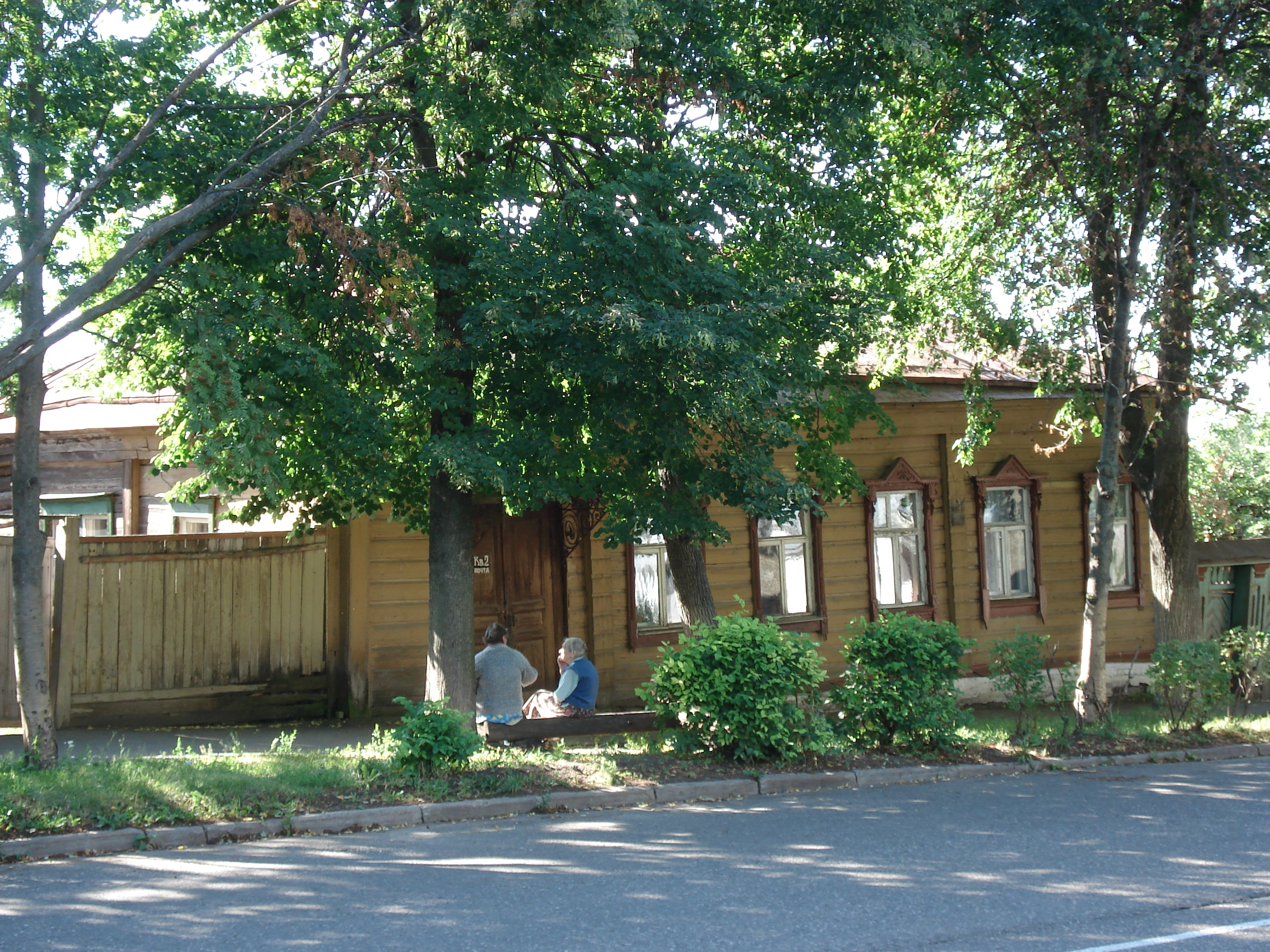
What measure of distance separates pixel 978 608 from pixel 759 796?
829 centimetres

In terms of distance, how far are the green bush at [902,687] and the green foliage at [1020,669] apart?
70 cm

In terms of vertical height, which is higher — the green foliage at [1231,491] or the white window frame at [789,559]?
the green foliage at [1231,491]

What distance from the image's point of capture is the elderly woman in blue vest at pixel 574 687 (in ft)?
33.9

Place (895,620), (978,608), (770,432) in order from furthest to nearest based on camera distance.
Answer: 1. (978,608)
2. (895,620)
3. (770,432)

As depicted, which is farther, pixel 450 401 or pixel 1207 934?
pixel 450 401

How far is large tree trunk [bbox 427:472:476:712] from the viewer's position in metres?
9.56

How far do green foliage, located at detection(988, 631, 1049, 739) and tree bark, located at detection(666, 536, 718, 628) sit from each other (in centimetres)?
285

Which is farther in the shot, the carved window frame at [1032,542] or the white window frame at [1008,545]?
the white window frame at [1008,545]

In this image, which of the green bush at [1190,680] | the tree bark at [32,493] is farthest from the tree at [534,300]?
the green bush at [1190,680]

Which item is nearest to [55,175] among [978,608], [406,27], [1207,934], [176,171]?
[176,171]

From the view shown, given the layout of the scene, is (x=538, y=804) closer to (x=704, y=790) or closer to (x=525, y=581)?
(x=704, y=790)

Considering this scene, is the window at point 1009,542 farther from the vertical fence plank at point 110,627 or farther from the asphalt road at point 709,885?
the vertical fence plank at point 110,627

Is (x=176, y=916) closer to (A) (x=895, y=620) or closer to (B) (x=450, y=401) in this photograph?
(B) (x=450, y=401)

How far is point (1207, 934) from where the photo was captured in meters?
5.11
